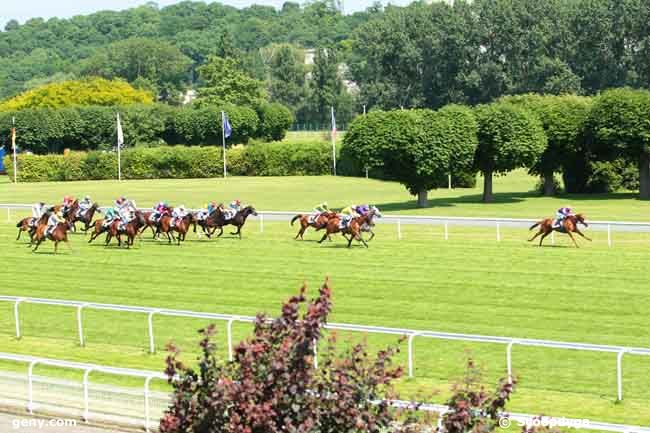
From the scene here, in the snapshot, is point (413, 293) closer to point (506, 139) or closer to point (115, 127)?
point (506, 139)

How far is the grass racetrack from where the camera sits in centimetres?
1433

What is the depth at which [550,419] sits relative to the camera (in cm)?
1105

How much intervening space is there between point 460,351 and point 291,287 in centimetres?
731

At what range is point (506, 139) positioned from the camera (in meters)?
42.5

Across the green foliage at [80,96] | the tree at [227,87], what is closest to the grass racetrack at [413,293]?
the tree at [227,87]

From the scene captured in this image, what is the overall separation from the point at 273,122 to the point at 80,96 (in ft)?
67.0

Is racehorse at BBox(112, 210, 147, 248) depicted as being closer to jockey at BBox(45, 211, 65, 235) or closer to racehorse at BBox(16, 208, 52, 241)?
jockey at BBox(45, 211, 65, 235)

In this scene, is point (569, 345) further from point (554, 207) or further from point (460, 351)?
point (554, 207)

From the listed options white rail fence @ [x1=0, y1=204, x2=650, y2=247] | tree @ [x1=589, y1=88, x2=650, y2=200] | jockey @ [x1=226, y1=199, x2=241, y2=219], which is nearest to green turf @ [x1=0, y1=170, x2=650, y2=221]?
tree @ [x1=589, y1=88, x2=650, y2=200]

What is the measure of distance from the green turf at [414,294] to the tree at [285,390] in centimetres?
545

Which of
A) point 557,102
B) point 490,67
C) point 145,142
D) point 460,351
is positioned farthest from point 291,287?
point 490,67

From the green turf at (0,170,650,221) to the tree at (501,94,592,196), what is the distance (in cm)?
145

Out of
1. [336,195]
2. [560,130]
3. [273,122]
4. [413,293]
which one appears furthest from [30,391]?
[273,122]

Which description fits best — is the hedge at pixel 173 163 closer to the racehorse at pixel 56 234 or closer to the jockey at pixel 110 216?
the jockey at pixel 110 216
